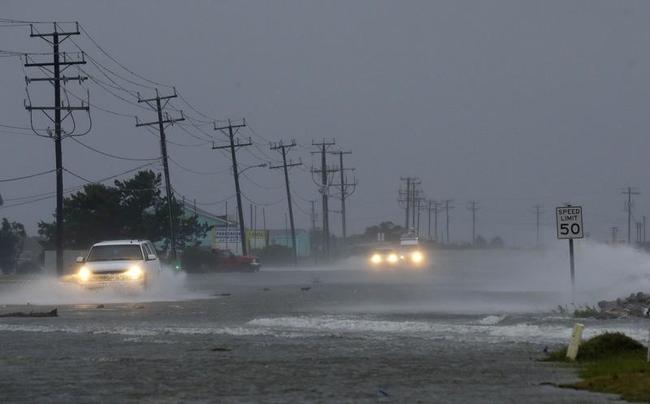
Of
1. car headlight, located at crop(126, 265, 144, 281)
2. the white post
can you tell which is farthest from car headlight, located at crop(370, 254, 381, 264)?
the white post

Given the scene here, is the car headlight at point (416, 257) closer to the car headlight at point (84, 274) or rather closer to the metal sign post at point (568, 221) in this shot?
the car headlight at point (84, 274)

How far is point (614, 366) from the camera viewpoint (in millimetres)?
16625

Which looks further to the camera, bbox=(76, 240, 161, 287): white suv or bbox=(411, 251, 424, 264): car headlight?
bbox=(411, 251, 424, 264): car headlight

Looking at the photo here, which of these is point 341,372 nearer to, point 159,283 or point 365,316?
point 365,316

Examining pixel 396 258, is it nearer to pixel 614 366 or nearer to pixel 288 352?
pixel 288 352

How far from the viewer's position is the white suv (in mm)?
38000

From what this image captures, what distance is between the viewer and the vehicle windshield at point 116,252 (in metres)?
39.4

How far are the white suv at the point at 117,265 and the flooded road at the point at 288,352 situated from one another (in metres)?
0.85

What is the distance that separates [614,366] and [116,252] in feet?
81.9

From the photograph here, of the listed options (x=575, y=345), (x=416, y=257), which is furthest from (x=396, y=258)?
(x=575, y=345)

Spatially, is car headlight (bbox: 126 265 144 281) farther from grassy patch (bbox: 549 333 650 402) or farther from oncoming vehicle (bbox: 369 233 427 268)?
oncoming vehicle (bbox: 369 233 427 268)

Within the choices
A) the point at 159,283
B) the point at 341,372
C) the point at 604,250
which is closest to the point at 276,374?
the point at 341,372

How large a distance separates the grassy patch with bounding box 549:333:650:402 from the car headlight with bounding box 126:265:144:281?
70.9 feet

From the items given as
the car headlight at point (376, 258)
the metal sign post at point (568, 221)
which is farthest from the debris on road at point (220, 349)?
the car headlight at point (376, 258)
